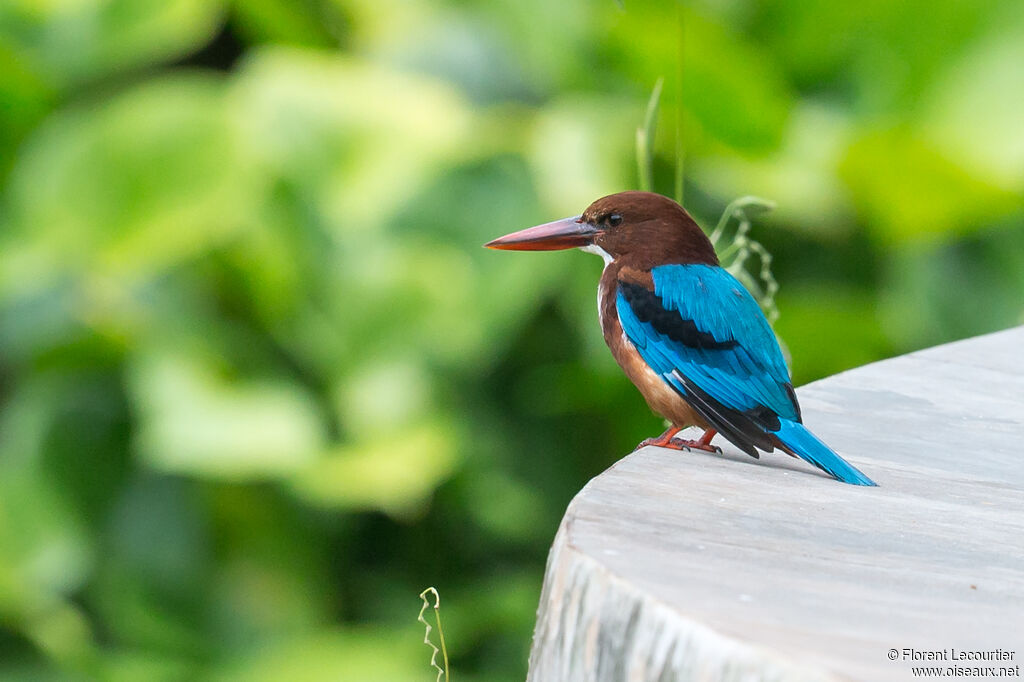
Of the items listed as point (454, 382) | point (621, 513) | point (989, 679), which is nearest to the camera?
point (989, 679)

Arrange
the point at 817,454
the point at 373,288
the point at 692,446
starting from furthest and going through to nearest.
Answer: the point at 373,288
the point at 692,446
the point at 817,454

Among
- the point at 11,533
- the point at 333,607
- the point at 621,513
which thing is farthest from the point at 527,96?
the point at 621,513

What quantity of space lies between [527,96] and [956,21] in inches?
36.6

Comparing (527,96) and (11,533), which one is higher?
(527,96)

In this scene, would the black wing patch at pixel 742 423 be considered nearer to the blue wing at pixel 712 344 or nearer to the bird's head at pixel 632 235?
the blue wing at pixel 712 344

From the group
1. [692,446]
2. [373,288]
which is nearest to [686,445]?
[692,446]

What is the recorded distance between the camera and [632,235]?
1.10m

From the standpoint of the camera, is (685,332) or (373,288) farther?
(373,288)

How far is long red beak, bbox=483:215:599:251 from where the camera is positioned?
1.09 m

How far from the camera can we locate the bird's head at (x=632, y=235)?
42.3 inches

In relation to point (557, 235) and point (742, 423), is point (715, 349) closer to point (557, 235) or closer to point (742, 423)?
point (742, 423)

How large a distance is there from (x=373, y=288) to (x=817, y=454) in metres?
1.55

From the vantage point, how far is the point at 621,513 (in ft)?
2.39

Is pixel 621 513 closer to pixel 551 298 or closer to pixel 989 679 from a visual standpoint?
pixel 989 679
